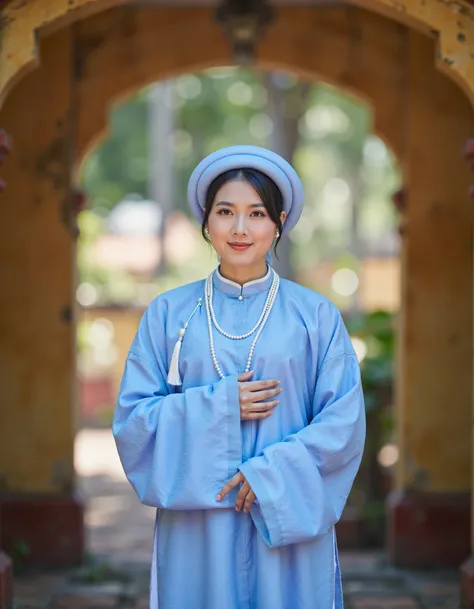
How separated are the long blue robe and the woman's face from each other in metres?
0.13

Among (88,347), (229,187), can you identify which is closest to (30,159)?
(229,187)

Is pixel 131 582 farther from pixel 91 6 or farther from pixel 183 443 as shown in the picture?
pixel 91 6

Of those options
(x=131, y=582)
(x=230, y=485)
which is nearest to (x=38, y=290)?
(x=131, y=582)

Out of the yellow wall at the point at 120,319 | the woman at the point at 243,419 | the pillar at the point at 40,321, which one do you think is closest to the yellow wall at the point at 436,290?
the pillar at the point at 40,321

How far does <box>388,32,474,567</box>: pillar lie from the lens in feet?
17.8

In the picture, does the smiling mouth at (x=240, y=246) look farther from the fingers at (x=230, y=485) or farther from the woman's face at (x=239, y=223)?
the fingers at (x=230, y=485)

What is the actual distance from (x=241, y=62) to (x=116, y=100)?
773 mm

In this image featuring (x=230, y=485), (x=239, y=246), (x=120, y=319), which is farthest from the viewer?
Result: (x=120, y=319)

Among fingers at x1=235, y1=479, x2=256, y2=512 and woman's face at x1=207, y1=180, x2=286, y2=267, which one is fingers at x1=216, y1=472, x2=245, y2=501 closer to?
fingers at x1=235, y1=479, x2=256, y2=512

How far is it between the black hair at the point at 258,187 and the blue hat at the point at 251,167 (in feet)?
0.04

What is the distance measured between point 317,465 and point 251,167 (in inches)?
34.9

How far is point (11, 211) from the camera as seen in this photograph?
5449 millimetres

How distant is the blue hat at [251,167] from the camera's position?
2.85 metres

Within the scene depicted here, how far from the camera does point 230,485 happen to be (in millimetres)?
2752
